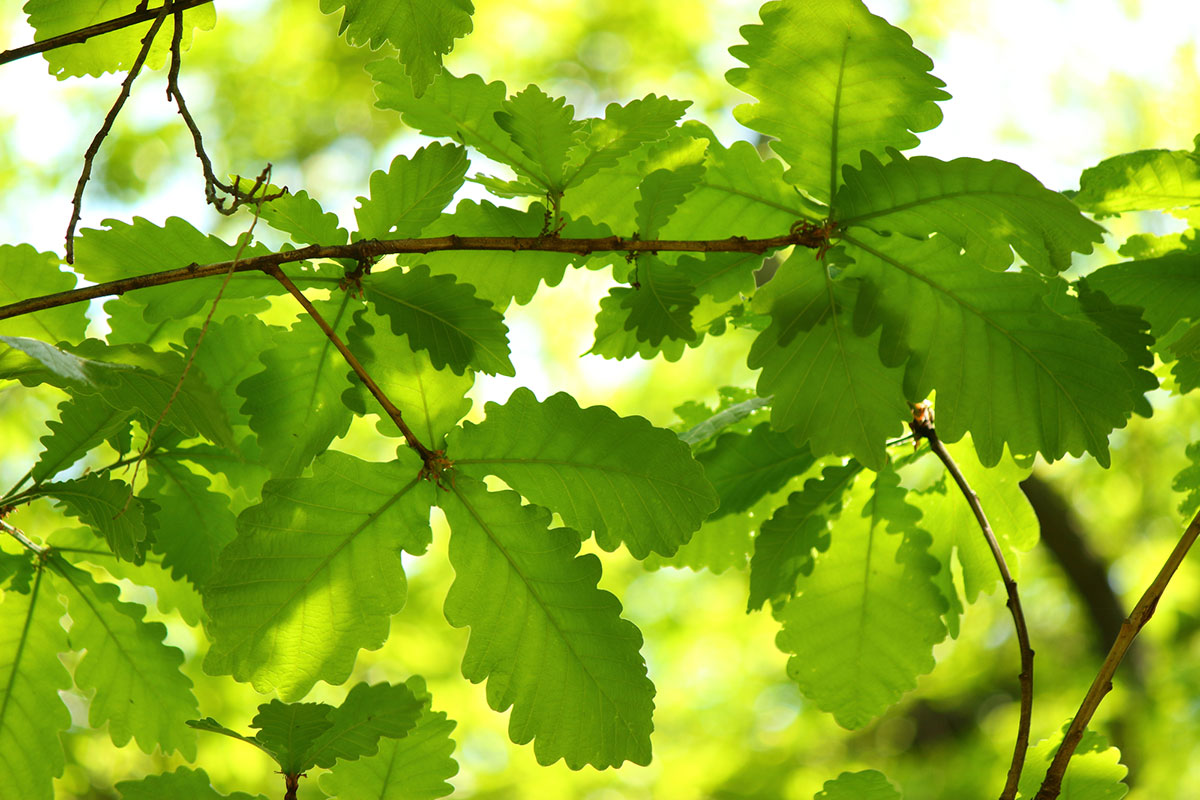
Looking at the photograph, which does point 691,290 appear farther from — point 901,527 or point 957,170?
point 901,527

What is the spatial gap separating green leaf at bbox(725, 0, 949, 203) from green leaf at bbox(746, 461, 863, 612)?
0.36m

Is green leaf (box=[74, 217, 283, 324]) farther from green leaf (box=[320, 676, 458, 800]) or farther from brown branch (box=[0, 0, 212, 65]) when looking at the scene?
green leaf (box=[320, 676, 458, 800])

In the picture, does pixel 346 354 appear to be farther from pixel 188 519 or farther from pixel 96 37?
pixel 96 37

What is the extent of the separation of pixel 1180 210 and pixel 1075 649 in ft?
15.5

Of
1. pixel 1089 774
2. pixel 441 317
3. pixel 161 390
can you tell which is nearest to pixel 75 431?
pixel 161 390

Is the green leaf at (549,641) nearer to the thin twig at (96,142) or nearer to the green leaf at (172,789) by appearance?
the green leaf at (172,789)

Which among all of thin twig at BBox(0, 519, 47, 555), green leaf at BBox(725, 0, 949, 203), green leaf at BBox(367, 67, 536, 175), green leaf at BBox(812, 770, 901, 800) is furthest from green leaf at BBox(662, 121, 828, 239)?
thin twig at BBox(0, 519, 47, 555)

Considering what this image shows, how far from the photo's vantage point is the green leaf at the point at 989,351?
82 cm

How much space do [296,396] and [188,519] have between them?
0.21 m

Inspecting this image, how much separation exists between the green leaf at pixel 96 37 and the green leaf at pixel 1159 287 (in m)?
0.99

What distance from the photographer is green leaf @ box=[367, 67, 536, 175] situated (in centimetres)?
86

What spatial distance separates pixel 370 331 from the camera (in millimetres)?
859

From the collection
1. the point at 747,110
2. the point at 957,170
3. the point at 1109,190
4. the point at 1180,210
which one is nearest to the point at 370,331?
the point at 747,110

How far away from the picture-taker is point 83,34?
78cm
